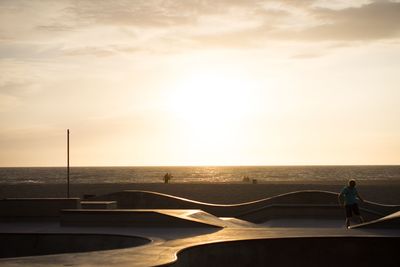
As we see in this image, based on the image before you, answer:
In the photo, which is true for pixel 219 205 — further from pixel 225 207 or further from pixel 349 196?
pixel 349 196

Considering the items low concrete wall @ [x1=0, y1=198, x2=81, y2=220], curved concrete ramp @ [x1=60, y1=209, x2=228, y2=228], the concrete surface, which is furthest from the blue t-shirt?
low concrete wall @ [x1=0, y1=198, x2=81, y2=220]

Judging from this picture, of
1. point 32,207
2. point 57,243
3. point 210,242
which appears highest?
point 32,207

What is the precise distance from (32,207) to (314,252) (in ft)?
30.6

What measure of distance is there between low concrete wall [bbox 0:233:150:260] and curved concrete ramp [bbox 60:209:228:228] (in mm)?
1915

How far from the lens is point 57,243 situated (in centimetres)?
1424

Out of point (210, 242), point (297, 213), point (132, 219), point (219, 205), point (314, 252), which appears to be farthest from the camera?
point (219, 205)

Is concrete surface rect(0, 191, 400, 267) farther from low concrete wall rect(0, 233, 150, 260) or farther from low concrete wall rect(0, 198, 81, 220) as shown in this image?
low concrete wall rect(0, 198, 81, 220)

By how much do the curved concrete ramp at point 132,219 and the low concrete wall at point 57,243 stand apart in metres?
1.91

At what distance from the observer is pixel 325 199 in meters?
23.2

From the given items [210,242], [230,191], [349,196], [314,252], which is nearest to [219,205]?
[349,196]

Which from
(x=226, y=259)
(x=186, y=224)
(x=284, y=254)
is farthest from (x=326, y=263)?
(x=186, y=224)

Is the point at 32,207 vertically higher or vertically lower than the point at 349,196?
lower

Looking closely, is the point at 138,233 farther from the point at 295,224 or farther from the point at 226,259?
the point at 295,224

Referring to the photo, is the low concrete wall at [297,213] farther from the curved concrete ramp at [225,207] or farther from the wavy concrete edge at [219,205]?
the wavy concrete edge at [219,205]
